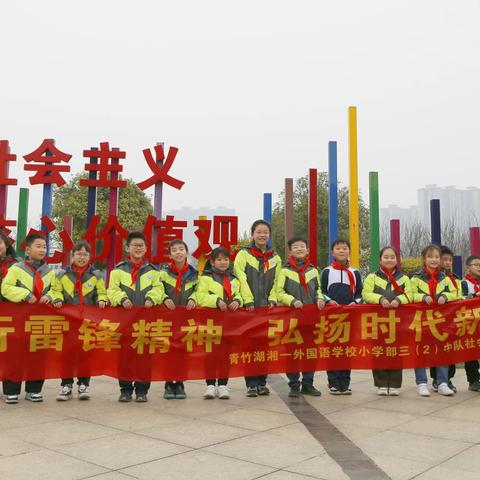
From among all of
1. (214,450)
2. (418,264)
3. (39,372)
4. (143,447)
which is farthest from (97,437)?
(418,264)

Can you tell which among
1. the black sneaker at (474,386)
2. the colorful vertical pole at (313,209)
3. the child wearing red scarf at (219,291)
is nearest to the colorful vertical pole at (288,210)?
the colorful vertical pole at (313,209)

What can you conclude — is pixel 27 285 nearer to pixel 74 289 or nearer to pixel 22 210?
pixel 74 289

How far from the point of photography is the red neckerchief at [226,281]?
17.8 feet

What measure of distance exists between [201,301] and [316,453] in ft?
7.22

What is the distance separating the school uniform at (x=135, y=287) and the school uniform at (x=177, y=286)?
0.09 metres

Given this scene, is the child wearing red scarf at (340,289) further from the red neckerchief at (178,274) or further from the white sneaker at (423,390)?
the red neckerchief at (178,274)

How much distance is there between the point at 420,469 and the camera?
10.5ft

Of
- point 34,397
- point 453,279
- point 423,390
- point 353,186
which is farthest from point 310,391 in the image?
point 353,186

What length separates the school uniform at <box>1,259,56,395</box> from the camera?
16.6 ft

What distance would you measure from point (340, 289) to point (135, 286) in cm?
210

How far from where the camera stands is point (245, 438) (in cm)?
389

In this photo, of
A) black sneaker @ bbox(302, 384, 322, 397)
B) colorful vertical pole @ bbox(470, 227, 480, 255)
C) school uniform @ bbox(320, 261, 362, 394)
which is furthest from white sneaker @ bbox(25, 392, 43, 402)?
colorful vertical pole @ bbox(470, 227, 480, 255)

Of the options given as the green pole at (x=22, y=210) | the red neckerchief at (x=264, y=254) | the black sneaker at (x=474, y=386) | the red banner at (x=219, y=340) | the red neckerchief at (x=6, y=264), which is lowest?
the black sneaker at (x=474, y=386)

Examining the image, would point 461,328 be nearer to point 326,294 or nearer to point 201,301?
point 326,294
